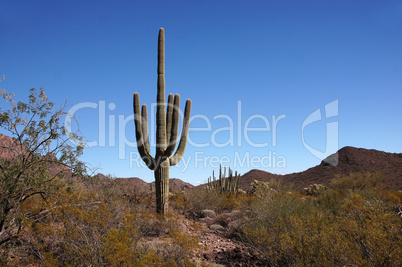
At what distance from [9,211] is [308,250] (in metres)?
5.66

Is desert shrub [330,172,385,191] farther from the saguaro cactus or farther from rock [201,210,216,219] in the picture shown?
the saguaro cactus

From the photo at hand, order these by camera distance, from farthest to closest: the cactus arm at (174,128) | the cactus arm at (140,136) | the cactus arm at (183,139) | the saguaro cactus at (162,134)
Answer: the cactus arm at (183,139), the cactus arm at (140,136), the cactus arm at (174,128), the saguaro cactus at (162,134)

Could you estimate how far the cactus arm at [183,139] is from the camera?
34.5ft

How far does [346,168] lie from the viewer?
107 feet

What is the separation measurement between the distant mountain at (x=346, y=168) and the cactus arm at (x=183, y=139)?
22.6 metres

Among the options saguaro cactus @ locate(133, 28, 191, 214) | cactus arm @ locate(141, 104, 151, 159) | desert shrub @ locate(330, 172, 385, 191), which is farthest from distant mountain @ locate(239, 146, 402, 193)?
cactus arm @ locate(141, 104, 151, 159)

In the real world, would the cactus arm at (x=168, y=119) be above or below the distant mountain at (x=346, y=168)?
above

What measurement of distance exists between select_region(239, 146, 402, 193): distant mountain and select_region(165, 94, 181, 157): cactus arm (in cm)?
2295

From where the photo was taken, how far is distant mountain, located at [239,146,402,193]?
30.8 metres

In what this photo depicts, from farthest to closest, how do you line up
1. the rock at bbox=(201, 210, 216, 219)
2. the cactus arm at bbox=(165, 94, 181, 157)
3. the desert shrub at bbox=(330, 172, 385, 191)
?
the desert shrub at bbox=(330, 172, 385, 191)
the rock at bbox=(201, 210, 216, 219)
the cactus arm at bbox=(165, 94, 181, 157)

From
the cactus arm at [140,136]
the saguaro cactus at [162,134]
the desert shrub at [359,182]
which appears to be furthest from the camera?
the desert shrub at [359,182]

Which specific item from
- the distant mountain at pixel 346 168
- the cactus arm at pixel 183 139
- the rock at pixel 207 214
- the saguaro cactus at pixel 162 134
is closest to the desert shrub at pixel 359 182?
the distant mountain at pixel 346 168

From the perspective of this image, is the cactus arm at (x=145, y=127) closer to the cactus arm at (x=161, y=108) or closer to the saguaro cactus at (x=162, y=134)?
the saguaro cactus at (x=162, y=134)

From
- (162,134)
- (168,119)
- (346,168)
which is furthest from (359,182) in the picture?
(162,134)
